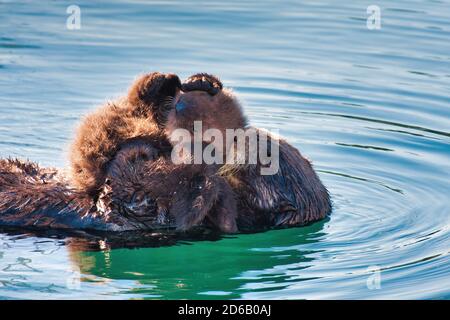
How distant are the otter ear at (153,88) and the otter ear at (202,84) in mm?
136

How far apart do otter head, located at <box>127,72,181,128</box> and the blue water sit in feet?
2.07

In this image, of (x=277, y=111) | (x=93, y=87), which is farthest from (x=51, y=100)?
(x=277, y=111)

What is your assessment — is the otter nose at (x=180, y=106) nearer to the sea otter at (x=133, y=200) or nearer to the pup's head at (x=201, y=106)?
the pup's head at (x=201, y=106)

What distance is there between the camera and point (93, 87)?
902 centimetres

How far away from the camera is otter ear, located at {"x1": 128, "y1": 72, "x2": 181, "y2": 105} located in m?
5.59

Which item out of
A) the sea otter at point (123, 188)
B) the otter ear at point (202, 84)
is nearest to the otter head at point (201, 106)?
the otter ear at point (202, 84)

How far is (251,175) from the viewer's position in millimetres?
5613

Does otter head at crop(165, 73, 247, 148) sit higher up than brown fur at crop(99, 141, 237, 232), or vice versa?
otter head at crop(165, 73, 247, 148)

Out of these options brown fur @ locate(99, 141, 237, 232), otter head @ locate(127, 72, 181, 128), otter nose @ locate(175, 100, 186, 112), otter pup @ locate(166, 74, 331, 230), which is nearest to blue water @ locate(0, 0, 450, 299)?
otter pup @ locate(166, 74, 331, 230)

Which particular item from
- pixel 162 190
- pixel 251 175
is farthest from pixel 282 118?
pixel 162 190

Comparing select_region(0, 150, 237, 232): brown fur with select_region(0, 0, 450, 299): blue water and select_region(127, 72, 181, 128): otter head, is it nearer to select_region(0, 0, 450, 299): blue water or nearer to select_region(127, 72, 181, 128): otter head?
select_region(0, 0, 450, 299): blue water

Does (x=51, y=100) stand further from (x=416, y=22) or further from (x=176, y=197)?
(x=416, y=22)

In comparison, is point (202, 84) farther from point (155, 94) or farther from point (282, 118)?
point (282, 118)

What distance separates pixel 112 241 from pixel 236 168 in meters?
0.84
